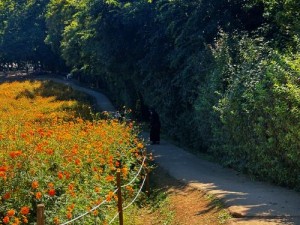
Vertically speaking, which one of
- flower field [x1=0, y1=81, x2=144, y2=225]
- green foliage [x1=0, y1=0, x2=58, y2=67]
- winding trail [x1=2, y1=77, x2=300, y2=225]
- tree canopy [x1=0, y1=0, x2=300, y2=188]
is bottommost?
winding trail [x1=2, y1=77, x2=300, y2=225]

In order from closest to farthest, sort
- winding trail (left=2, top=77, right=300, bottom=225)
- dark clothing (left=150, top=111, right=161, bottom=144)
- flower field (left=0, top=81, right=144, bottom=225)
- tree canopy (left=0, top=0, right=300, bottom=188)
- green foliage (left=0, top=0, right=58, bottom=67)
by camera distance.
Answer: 1. flower field (left=0, top=81, right=144, bottom=225)
2. winding trail (left=2, top=77, right=300, bottom=225)
3. tree canopy (left=0, top=0, right=300, bottom=188)
4. dark clothing (left=150, top=111, right=161, bottom=144)
5. green foliage (left=0, top=0, right=58, bottom=67)

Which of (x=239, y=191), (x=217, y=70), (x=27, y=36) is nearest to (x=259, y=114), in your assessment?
(x=239, y=191)

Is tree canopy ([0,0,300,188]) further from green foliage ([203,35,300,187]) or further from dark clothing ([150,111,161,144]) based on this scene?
dark clothing ([150,111,161,144])

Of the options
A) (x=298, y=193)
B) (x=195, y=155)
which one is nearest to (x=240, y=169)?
(x=298, y=193)

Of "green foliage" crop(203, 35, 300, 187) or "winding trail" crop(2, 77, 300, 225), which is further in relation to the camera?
"green foliage" crop(203, 35, 300, 187)

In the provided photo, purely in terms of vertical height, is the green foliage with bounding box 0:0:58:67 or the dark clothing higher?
the green foliage with bounding box 0:0:58:67

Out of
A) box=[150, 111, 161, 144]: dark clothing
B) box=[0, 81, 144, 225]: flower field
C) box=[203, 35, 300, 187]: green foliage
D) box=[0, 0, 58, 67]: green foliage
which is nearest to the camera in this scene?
box=[0, 81, 144, 225]: flower field

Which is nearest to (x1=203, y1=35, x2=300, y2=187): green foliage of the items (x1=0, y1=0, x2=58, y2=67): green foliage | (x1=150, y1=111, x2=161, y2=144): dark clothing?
(x1=150, y1=111, x2=161, y2=144): dark clothing

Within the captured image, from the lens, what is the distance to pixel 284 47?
44.7 ft

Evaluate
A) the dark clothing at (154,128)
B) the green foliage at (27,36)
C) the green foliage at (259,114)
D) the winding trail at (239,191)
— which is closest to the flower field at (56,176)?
the winding trail at (239,191)

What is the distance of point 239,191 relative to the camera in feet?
31.1

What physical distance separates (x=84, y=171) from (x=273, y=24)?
32.5 feet

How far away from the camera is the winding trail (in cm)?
753

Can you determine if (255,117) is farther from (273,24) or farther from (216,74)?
(273,24)
